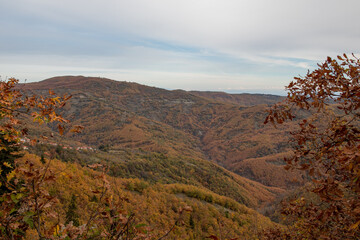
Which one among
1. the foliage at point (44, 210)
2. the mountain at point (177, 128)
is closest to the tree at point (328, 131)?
the foliage at point (44, 210)

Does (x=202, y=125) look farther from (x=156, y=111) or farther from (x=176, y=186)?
(x=176, y=186)

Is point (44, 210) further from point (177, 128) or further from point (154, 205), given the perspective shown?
point (177, 128)

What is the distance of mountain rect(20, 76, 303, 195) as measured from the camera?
68.8m

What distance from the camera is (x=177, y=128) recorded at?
412 feet

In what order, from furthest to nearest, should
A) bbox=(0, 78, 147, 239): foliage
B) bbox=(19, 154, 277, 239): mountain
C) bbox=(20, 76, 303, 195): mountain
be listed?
bbox=(20, 76, 303, 195): mountain, bbox=(19, 154, 277, 239): mountain, bbox=(0, 78, 147, 239): foliage

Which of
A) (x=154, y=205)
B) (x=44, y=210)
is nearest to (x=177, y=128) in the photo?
(x=154, y=205)

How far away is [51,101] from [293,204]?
474cm

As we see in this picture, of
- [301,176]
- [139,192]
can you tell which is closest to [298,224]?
[139,192]

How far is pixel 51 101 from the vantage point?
2.77 m

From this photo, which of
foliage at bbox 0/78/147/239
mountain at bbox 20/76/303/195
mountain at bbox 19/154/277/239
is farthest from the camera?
mountain at bbox 20/76/303/195

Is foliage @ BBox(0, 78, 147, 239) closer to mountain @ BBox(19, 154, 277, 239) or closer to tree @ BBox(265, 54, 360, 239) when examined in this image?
tree @ BBox(265, 54, 360, 239)

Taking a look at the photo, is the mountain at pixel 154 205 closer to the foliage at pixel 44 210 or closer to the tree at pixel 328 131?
the foliage at pixel 44 210

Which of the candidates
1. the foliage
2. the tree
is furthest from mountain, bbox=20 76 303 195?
the tree

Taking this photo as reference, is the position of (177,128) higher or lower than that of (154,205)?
lower
